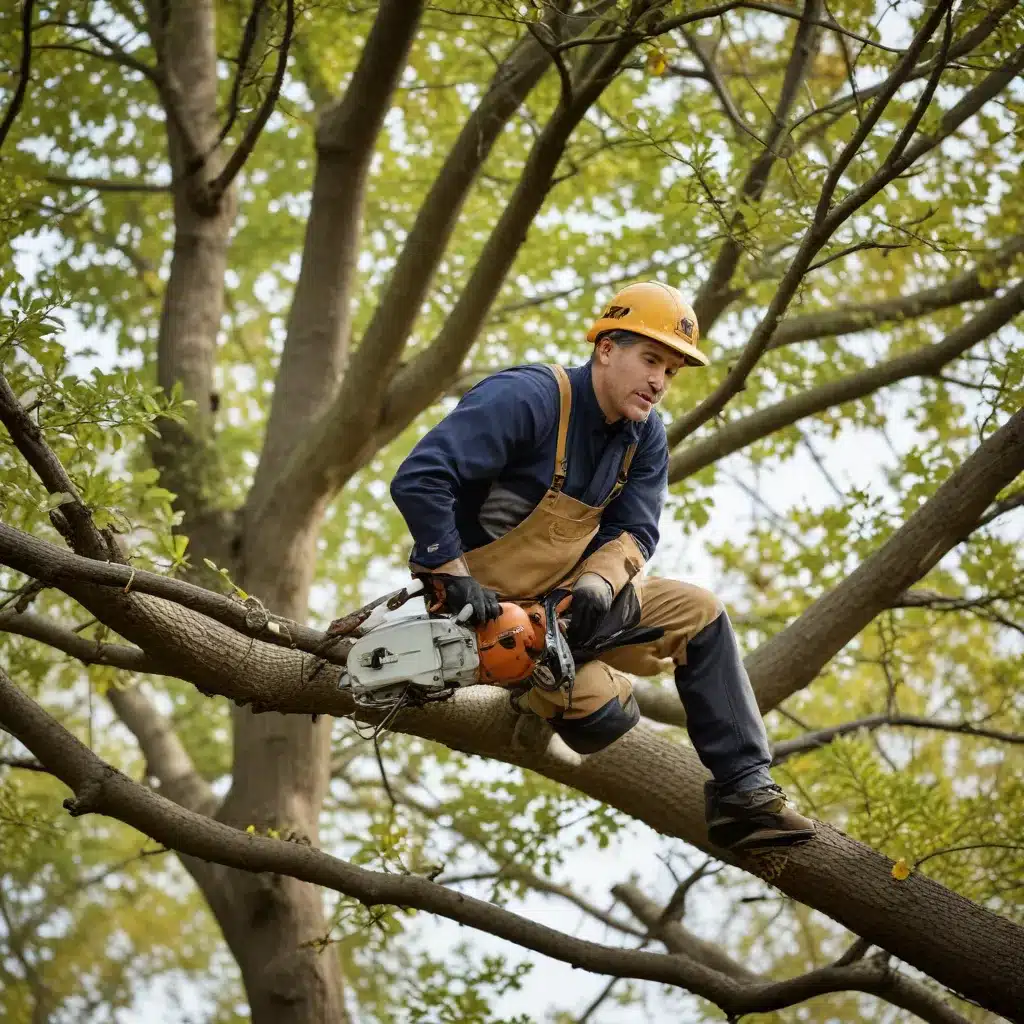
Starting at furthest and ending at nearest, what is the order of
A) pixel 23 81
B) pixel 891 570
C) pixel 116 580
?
pixel 23 81, pixel 891 570, pixel 116 580

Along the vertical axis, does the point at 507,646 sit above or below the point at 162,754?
below

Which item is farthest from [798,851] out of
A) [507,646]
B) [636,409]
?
[636,409]

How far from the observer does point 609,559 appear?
372 cm

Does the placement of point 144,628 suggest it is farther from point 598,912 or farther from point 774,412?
point 598,912

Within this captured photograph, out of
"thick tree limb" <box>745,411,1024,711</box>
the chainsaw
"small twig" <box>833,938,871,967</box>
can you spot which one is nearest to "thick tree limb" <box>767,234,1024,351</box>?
"thick tree limb" <box>745,411,1024,711</box>

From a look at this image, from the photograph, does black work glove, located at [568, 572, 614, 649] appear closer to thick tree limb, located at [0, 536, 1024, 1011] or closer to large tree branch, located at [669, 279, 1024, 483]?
thick tree limb, located at [0, 536, 1024, 1011]

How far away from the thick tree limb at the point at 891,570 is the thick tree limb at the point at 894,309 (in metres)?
1.98

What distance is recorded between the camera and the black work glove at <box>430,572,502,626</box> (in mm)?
3312

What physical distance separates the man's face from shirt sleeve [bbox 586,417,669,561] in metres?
0.21

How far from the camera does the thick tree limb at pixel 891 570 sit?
177 inches

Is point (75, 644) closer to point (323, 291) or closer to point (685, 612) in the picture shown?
point (685, 612)

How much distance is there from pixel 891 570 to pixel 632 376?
1.65 m

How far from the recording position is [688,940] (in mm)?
7395

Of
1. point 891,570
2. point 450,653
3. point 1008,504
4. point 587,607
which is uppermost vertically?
point 1008,504
